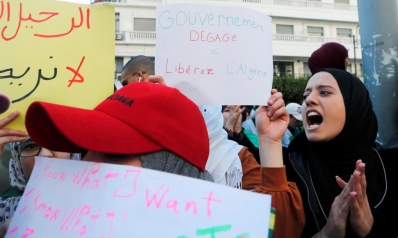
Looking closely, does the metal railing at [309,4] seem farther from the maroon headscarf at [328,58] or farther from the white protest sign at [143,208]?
the white protest sign at [143,208]

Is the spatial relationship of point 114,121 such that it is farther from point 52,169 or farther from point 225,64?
point 225,64

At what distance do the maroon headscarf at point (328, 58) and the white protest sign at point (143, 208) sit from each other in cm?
188

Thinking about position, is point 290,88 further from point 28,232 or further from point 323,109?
point 28,232

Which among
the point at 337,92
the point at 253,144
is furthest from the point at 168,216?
the point at 253,144

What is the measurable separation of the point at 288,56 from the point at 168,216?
28.8 meters

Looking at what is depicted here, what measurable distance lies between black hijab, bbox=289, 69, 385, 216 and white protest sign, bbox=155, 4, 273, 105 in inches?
16.3

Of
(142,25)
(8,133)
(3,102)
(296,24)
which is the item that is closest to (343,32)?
(296,24)

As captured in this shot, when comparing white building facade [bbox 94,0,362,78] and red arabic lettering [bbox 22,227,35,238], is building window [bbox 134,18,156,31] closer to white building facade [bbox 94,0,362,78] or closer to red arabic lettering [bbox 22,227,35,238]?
white building facade [bbox 94,0,362,78]

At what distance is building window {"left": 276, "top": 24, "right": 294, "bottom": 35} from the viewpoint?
2917cm

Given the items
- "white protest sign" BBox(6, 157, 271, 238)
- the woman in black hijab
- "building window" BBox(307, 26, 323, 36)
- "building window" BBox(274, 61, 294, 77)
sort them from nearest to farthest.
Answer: "white protest sign" BBox(6, 157, 271, 238) < the woman in black hijab < "building window" BBox(274, 61, 294, 77) < "building window" BBox(307, 26, 323, 36)

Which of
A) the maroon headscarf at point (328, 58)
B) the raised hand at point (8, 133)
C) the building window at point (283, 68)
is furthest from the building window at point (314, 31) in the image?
the raised hand at point (8, 133)

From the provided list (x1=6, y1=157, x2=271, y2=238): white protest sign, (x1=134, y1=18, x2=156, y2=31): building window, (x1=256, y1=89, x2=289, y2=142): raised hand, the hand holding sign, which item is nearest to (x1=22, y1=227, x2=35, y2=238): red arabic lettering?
(x1=6, y1=157, x2=271, y2=238): white protest sign

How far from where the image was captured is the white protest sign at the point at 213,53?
1.74m

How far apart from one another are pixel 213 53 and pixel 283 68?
28.7m
